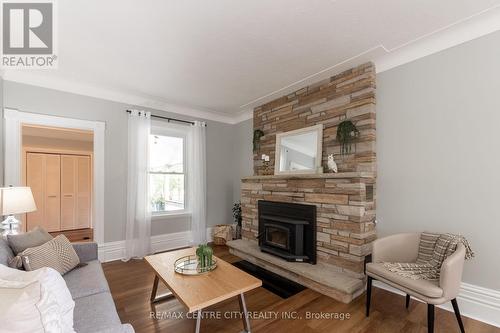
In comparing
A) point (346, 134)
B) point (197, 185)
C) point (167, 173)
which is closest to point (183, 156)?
point (167, 173)

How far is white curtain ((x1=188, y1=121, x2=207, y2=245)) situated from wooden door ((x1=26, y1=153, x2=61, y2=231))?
3.64 metres

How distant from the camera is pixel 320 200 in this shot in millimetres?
3023

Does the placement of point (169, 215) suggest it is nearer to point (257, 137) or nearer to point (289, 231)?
point (257, 137)

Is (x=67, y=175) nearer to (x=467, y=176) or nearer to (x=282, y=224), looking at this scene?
(x=282, y=224)

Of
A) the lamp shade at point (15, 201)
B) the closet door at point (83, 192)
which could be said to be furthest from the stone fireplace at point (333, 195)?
the closet door at point (83, 192)

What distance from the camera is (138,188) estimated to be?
3879 mm

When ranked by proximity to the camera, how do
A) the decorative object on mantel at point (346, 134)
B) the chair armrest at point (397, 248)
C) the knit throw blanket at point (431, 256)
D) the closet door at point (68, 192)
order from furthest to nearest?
the closet door at point (68, 192) → the decorative object on mantel at point (346, 134) → the chair armrest at point (397, 248) → the knit throw blanket at point (431, 256)

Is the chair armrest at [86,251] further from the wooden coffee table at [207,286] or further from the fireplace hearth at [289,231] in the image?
the fireplace hearth at [289,231]

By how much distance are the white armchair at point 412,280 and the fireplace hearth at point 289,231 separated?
2.86ft

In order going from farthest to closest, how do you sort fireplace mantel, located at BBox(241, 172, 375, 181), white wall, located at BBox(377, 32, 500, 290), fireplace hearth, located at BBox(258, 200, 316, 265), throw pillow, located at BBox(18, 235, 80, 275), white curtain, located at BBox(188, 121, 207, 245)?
white curtain, located at BBox(188, 121, 207, 245) → fireplace hearth, located at BBox(258, 200, 316, 265) → fireplace mantel, located at BBox(241, 172, 375, 181) → white wall, located at BBox(377, 32, 500, 290) → throw pillow, located at BBox(18, 235, 80, 275)

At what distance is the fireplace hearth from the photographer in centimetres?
309

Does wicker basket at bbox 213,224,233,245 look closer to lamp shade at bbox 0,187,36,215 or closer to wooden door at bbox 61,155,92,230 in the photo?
lamp shade at bbox 0,187,36,215

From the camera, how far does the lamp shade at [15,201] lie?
2223mm

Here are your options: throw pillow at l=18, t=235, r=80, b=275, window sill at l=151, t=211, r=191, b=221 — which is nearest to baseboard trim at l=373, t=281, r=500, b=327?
throw pillow at l=18, t=235, r=80, b=275
